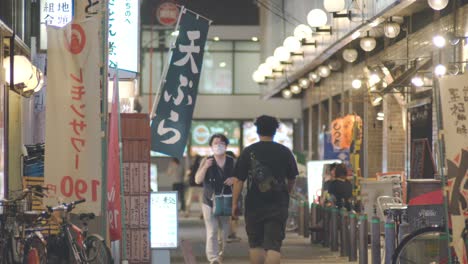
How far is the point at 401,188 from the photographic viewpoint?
20.5 meters

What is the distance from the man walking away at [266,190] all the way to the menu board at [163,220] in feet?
11.3

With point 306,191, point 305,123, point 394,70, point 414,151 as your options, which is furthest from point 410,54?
point 305,123

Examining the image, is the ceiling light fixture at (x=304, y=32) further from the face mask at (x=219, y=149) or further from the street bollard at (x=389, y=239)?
the street bollard at (x=389, y=239)

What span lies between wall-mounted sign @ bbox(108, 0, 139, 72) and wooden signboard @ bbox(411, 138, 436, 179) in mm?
7228

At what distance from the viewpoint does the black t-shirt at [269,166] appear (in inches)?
468

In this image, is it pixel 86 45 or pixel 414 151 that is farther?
pixel 414 151

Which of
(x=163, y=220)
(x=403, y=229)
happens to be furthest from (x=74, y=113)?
(x=403, y=229)

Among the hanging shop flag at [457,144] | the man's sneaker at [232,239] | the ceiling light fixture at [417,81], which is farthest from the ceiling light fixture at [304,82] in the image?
the hanging shop flag at [457,144]

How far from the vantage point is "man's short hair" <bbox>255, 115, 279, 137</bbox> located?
12109 millimetres

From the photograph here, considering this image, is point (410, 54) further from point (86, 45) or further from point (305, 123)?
point (305, 123)

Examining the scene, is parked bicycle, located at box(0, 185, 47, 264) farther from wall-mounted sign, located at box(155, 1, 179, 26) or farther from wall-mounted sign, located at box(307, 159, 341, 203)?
wall-mounted sign, located at box(155, 1, 179, 26)

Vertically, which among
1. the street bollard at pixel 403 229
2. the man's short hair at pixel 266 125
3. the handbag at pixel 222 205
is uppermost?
the man's short hair at pixel 266 125

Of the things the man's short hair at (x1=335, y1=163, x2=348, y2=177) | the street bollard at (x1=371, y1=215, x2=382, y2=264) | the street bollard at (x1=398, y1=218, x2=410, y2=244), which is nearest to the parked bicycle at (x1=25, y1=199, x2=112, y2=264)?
the street bollard at (x1=371, y1=215, x2=382, y2=264)

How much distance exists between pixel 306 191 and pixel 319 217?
746 cm
